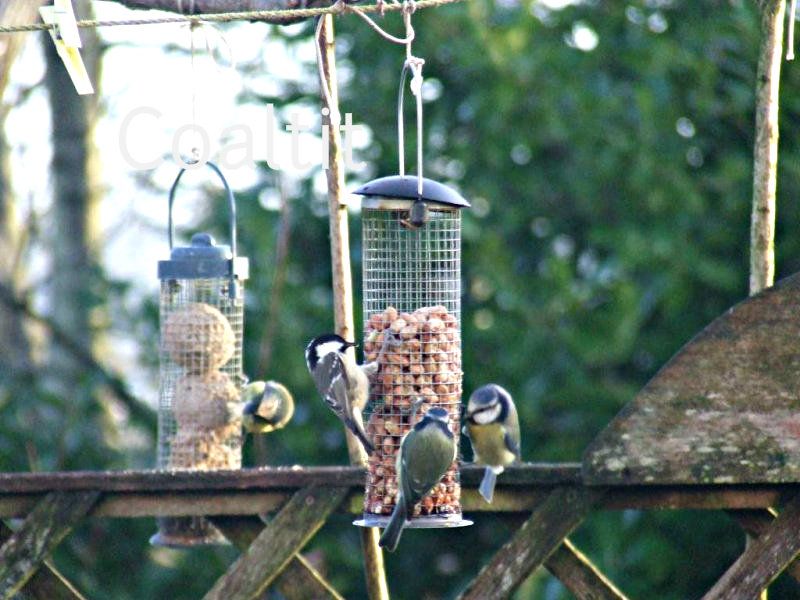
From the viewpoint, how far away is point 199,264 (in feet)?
15.8

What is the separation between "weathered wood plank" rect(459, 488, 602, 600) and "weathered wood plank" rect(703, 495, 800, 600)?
1.36 feet

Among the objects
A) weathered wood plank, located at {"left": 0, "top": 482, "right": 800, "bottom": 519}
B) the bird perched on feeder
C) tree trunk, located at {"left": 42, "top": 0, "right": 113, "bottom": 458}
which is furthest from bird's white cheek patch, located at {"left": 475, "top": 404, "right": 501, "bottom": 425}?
tree trunk, located at {"left": 42, "top": 0, "right": 113, "bottom": 458}

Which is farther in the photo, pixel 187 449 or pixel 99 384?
pixel 99 384

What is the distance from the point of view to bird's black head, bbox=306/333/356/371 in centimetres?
397

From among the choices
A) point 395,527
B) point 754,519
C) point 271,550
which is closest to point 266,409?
point 271,550

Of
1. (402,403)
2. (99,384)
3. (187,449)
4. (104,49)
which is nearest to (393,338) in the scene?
(402,403)

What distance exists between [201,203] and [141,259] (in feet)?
20.3

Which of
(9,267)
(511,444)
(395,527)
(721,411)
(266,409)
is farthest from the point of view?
(9,267)

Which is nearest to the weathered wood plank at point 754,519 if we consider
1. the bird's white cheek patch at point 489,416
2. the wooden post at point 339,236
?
the bird's white cheek patch at point 489,416

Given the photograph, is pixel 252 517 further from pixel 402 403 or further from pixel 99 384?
pixel 99 384

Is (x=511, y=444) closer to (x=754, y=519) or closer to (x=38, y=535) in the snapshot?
(x=754, y=519)

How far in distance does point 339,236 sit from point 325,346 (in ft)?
1.32

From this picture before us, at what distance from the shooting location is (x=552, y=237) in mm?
7402

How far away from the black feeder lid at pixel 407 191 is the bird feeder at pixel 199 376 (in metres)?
1.22
